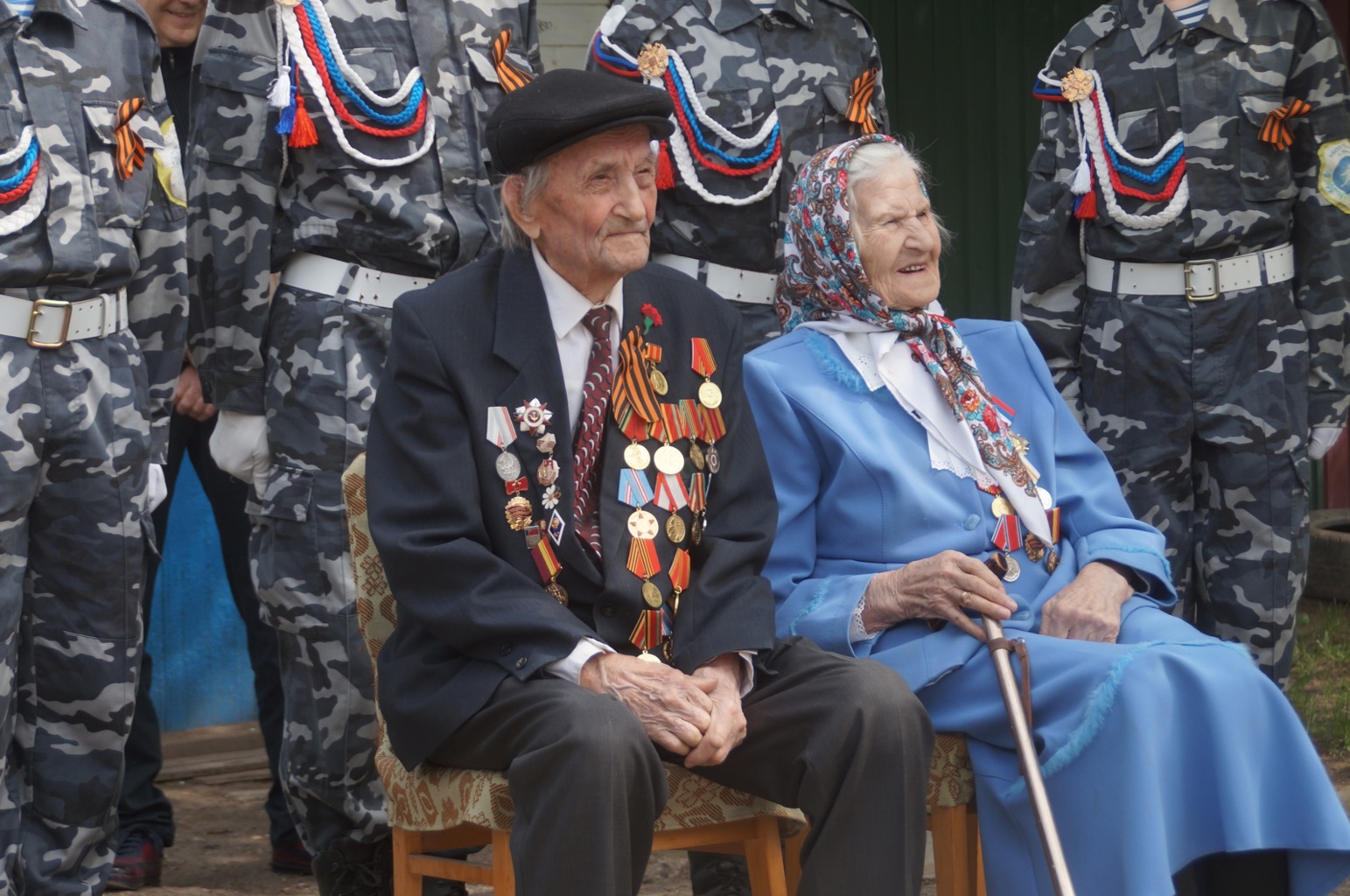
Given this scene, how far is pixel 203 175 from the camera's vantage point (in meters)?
3.82

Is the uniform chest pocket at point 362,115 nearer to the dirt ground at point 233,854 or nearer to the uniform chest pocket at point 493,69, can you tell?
the uniform chest pocket at point 493,69

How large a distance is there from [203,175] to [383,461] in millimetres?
1232

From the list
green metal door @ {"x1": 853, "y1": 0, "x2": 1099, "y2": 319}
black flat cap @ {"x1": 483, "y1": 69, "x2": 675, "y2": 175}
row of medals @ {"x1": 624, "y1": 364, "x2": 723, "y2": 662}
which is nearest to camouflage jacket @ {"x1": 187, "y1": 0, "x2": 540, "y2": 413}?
black flat cap @ {"x1": 483, "y1": 69, "x2": 675, "y2": 175}

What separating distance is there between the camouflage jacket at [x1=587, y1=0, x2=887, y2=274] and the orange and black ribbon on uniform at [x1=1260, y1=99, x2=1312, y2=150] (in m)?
1.06

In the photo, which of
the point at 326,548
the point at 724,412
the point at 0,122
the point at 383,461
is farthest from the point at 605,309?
the point at 0,122

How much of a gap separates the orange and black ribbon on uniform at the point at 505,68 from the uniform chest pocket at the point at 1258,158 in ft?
5.99

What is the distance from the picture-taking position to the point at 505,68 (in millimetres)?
3967

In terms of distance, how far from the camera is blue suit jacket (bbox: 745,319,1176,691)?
3.26 meters

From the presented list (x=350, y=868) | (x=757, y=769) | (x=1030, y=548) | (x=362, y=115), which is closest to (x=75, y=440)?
(x=362, y=115)

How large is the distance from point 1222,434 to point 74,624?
9.11ft

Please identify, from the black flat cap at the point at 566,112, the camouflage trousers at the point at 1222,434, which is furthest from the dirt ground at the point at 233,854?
the black flat cap at the point at 566,112

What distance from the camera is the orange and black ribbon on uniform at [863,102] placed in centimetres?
434

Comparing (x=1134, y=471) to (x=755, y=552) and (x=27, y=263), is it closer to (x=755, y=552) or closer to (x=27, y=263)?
(x=755, y=552)

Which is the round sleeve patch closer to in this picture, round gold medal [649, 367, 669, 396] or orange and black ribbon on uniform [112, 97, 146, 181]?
round gold medal [649, 367, 669, 396]
